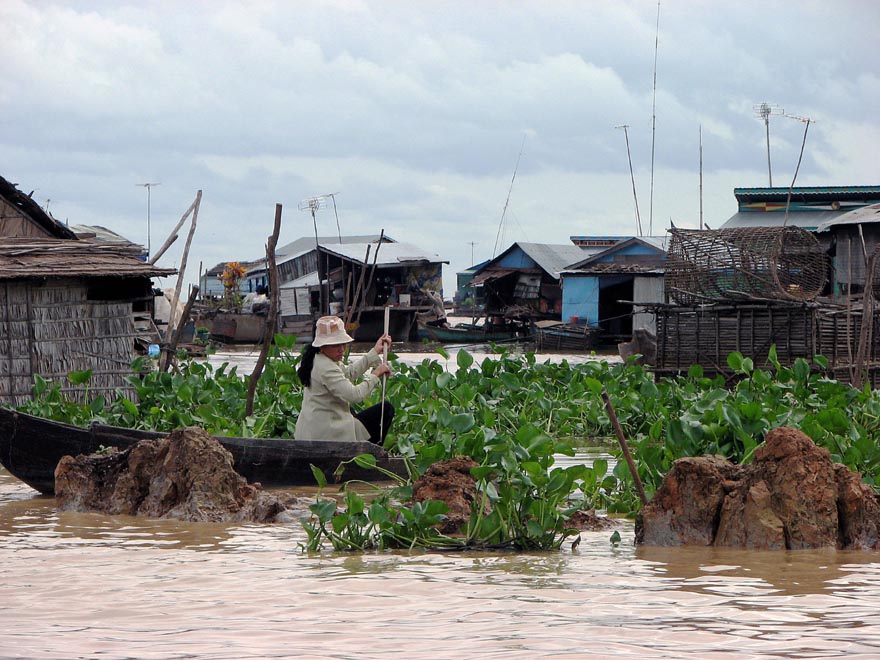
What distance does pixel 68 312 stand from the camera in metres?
12.8

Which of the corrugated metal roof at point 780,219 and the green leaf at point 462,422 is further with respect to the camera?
the corrugated metal roof at point 780,219

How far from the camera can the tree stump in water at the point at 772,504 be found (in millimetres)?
5535

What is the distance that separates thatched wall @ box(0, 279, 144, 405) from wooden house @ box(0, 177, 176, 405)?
1 cm

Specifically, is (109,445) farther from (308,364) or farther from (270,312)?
(270,312)

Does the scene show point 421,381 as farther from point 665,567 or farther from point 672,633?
point 672,633

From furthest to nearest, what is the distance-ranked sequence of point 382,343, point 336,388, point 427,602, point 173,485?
point 336,388, point 382,343, point 173,485, point 427,602

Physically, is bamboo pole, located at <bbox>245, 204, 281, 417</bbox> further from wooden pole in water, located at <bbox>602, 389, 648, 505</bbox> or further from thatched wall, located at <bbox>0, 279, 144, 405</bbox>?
wooden pole in water, located at <bbox>602, 389, 648, 505</bbox>

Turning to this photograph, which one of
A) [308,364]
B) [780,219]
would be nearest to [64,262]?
[308,364]

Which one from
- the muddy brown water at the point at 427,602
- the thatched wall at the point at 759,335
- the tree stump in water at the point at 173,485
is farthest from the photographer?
the thatched wall at the point at 759,335

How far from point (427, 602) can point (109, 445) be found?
13.9 ft

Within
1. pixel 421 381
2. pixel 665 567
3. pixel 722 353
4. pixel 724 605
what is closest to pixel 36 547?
pixel 665 567

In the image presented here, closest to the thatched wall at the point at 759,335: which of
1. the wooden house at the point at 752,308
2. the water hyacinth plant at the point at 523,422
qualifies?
the wooden house at the point at 752,308

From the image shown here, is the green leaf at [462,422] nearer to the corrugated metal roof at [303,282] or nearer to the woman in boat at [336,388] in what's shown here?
the woman in boat at [336,388]

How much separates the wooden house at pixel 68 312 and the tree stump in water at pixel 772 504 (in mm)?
8191
